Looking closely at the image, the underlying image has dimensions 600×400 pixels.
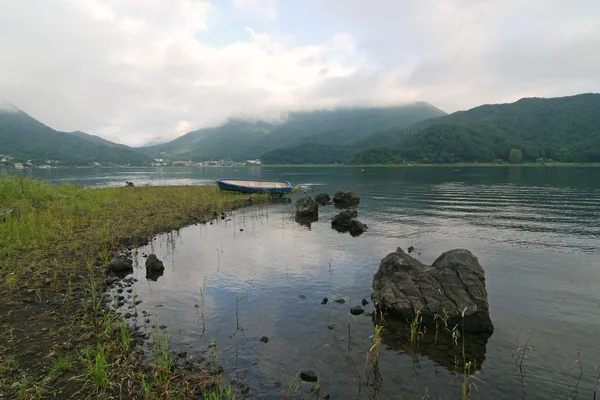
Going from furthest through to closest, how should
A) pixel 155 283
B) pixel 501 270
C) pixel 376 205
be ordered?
pixel 376 205
pixel 501 270
pixel 155 283

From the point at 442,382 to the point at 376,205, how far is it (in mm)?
39026

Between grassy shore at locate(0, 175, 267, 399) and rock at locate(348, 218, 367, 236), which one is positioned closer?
grassy shore at locate(0, 175, 267, 399)

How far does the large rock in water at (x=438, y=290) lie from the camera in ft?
42.3

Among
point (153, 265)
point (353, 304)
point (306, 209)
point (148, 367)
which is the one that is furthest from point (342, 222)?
point (148, 367)

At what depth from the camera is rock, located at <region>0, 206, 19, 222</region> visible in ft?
78.0

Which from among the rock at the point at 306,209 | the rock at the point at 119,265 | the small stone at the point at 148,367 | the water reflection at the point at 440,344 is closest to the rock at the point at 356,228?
the rock at the point at 306,209

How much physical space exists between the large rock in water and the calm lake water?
948mm

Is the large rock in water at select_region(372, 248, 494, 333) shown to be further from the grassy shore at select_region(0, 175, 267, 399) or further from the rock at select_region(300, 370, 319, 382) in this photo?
the grassy shore at select_region(0, 175, 267, 399)

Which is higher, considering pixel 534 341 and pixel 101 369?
pixel 101 369

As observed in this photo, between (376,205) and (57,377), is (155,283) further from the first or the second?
(376,205)

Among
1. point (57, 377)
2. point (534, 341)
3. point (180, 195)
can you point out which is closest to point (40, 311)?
point (57, 377)

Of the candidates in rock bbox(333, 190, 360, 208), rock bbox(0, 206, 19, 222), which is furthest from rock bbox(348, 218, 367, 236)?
rock bbox(0, 206, 19, 222)

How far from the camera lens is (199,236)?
27859 mm

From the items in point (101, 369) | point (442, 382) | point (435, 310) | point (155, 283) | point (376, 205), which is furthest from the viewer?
point (376, 205)
